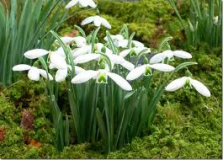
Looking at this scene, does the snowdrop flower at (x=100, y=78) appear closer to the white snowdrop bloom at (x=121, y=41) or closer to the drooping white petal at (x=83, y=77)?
the drooping white petal at (x=83, y=77)

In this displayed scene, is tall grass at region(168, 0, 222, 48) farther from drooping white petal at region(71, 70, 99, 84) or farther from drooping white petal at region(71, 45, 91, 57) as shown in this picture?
drooping white petal at region(71, 70, 99, 84)

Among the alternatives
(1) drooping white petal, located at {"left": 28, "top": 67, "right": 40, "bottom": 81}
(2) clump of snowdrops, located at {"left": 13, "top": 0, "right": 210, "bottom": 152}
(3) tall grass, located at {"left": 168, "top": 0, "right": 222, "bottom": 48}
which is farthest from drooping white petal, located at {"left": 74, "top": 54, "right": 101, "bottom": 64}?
(3) tall grass, located at {"left": 168, "top": 0, "right": 222, "bottom": 48}

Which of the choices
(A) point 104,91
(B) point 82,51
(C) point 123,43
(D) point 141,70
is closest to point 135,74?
(D) point 141,70

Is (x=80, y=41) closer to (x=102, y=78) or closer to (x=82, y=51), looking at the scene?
(x=82, y=51)

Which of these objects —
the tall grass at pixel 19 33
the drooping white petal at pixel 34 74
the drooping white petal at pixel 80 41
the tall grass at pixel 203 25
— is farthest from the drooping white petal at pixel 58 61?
the tall grass at pixel 203 25

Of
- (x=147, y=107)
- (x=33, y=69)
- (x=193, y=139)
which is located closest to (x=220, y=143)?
(x=193, y=139)

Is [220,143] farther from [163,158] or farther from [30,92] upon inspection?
[30,92]

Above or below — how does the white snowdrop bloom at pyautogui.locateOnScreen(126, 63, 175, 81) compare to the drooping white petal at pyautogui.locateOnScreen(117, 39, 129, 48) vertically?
below
